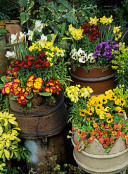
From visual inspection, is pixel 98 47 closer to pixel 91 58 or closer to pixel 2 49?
pixel 91 58

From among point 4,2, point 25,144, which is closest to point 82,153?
point 25,144

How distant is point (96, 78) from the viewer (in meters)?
2.48

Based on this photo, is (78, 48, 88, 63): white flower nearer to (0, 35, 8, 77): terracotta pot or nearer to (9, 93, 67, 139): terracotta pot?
(9, 93, 67, 139): terracotta pot

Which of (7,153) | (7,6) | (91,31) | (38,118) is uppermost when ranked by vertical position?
(7,6)

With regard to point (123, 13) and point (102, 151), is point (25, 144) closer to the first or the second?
point (102, 151)

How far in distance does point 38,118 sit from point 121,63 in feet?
3.79

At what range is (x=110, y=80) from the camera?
256cm

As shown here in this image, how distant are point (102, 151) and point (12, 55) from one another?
4.05 feet

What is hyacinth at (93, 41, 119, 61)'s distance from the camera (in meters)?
2.37

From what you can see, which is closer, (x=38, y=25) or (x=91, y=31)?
(x=38, y=25)

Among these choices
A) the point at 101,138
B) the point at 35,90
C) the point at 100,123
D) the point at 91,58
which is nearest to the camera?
the point at 101,138

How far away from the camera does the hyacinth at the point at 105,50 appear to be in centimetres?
237

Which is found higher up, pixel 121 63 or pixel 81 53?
pixel 81 53

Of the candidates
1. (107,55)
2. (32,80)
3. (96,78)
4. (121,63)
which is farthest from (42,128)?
(121,63)
